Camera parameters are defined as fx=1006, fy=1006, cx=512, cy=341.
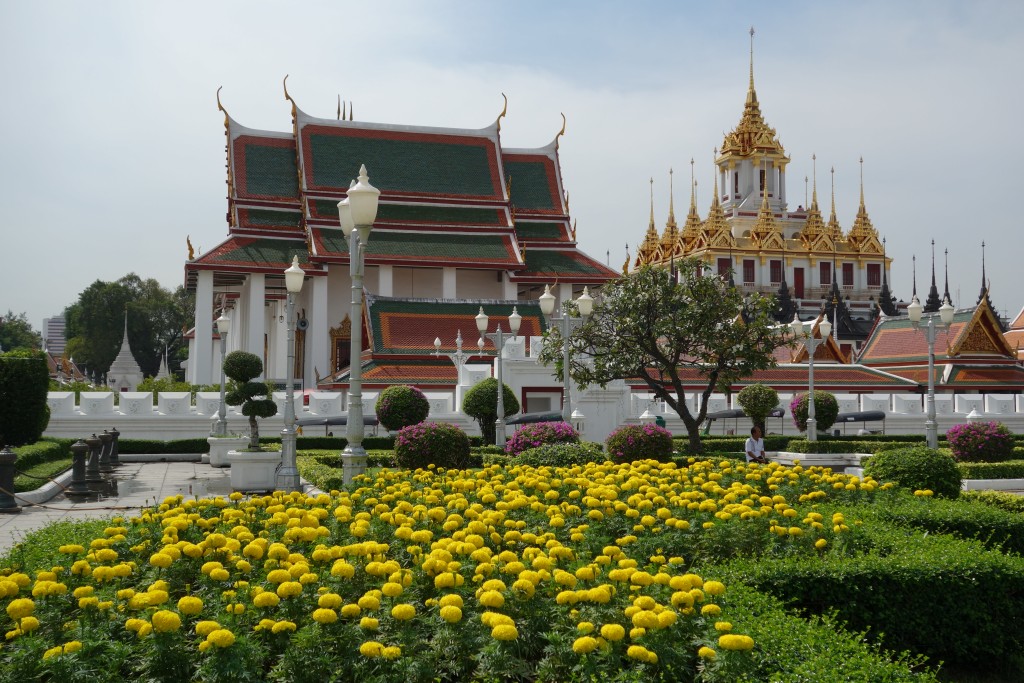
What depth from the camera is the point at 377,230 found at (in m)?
45.8

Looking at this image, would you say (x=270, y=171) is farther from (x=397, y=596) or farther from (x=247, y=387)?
(x=397, y=596)

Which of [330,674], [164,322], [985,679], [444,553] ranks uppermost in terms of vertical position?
[164,322]

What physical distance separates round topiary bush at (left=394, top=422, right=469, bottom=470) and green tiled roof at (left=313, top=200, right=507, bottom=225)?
3143cm

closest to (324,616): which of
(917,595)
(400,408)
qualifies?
(917,595)

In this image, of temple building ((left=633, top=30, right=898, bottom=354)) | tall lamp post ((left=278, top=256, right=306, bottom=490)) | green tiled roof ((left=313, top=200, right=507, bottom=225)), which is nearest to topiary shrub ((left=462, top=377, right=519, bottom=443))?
tall lamp post ((left=278, top=256, right=306, bottom=490))

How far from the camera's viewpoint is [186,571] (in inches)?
259

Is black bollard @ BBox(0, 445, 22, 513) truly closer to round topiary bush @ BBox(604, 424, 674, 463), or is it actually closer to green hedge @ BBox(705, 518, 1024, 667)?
round topiary bush @ BBox(604, 424, 674, 463)

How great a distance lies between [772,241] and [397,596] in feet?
264

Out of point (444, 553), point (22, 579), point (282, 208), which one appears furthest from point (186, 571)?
point (282, 208)

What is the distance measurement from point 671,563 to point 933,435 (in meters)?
17.0

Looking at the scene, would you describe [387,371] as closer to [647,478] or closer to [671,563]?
[647,478]

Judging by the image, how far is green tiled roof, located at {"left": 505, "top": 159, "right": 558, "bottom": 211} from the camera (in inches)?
1970

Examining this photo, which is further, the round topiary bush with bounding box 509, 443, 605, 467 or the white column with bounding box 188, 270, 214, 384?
the white column with bounding box 188, 270, 214, 384

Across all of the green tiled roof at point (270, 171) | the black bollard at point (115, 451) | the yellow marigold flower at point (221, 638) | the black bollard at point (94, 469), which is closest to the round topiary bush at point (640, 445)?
the black bollard at point (94, 469)
